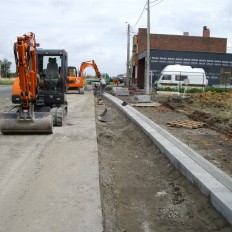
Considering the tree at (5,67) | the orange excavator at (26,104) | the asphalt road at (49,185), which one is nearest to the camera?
the asphalt road at (49,185)

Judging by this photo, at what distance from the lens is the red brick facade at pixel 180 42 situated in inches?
2393

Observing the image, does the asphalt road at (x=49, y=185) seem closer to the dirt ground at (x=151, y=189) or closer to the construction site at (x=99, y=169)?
the construction site at (x=99, y=169)

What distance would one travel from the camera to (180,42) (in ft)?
202

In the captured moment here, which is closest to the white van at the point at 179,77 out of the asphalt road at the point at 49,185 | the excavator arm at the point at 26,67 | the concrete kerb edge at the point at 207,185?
the excavator arm at the point at 26,67

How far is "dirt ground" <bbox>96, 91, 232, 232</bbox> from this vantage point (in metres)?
5.67

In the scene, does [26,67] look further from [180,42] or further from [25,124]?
[180,42]

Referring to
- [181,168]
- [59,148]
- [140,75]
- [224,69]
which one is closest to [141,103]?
[59,148]

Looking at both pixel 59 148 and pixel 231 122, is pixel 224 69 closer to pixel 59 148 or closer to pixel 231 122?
pixel 231 122

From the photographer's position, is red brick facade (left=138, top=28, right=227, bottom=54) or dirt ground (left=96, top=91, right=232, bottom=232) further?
red brick facade (left=138, top=28, right=227, bottom=54)

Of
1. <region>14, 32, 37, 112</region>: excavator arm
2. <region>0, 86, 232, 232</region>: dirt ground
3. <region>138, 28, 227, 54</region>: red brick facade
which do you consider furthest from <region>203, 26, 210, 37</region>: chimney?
<region>14, 32, 37, 112</region>: excavator arm

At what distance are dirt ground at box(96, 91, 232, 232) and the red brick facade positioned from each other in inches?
1956

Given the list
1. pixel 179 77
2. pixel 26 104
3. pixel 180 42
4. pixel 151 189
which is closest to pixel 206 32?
pixel 180 42

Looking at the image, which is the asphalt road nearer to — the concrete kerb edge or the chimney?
the concrete kerb edge

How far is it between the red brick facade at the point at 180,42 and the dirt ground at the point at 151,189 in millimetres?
49684
